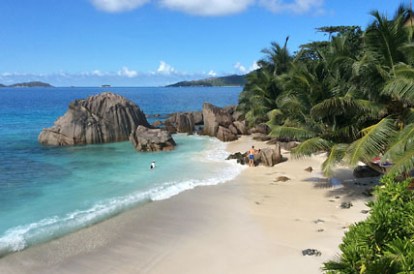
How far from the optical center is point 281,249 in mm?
12984

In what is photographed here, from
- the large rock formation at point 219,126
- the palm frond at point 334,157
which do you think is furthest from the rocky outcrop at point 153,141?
the palm frond at point 334,157

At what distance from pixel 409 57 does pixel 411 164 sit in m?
5.46

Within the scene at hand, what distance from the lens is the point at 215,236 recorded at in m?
14.5

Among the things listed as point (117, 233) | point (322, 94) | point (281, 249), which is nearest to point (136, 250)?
point (117, 233)

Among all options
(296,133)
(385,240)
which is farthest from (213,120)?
(385,240)

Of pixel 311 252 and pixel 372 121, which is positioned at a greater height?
pixel 372 121

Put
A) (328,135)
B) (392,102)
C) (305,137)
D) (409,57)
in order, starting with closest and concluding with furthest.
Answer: (409,57), (392,102), (328,135), (305,137)

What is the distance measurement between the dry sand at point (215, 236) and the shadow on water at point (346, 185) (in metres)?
0.05

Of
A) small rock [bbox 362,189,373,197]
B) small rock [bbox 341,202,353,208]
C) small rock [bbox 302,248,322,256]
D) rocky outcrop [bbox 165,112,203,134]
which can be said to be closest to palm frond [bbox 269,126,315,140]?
small rock [bbox 341,202,353,208]

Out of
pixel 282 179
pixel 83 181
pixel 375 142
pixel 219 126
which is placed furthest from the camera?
pixel 219 126

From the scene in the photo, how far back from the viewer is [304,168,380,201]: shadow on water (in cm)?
1880

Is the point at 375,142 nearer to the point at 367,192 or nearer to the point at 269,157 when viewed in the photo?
the point at 367,192

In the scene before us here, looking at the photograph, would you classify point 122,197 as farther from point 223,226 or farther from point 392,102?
point 392,102

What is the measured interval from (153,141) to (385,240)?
30.8 m
